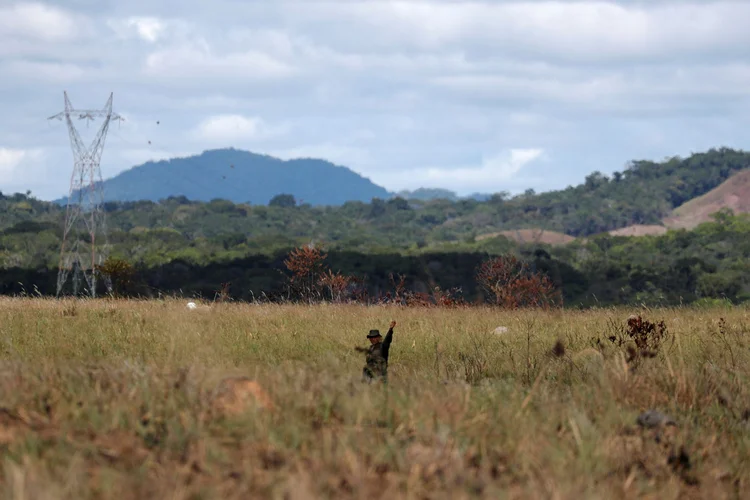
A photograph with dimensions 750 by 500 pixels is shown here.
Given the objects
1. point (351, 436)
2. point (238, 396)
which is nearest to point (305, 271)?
point (238, 396)

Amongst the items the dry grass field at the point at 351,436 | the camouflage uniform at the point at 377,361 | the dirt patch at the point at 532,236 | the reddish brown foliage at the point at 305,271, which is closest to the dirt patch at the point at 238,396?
the dry grass field at the point at 351,436

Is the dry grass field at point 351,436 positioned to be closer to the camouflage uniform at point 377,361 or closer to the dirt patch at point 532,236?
the camouflage uniform at point 377,361

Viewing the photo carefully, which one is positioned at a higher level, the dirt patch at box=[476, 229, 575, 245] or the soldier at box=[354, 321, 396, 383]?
the dirt patch at box=[476, 229, 575, 245]

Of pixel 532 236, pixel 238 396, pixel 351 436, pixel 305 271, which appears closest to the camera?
pixel 351 436

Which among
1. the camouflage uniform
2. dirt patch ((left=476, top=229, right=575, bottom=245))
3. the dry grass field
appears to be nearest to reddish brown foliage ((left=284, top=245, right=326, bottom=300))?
the camouflage uniform

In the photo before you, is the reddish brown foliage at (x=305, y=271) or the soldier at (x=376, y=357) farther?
the reddish brown foliage at (x=305, y=271)

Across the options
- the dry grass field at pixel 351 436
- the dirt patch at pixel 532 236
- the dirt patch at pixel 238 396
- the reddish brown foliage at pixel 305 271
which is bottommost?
the dry grass field at pixel 351 436

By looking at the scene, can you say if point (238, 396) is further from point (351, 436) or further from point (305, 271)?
point (305, 271)

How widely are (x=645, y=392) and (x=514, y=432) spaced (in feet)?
6.75

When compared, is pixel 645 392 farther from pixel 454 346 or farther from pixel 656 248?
pixel 656 248

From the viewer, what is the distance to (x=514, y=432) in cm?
551

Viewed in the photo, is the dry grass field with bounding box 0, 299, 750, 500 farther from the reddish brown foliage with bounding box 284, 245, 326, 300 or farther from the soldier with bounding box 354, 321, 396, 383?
the reddish brown foliage with bounding box 284, 245, 326, 300

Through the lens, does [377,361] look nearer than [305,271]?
Yes

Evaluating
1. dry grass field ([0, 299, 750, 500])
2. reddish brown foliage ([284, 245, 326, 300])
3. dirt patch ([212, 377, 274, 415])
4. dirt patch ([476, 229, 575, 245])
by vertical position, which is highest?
dirt patch ([476, 229, 575, 245])
